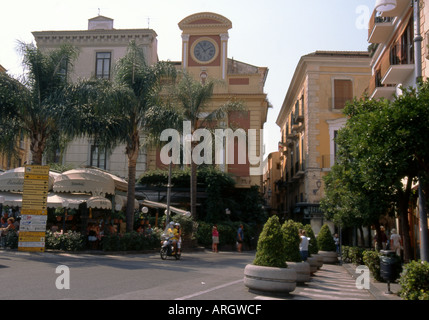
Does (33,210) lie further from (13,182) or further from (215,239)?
(215,239)

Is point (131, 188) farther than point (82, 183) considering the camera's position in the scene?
Yes

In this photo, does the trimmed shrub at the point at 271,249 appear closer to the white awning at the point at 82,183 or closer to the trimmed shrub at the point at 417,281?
the trimmed shrub at the point at 417,281

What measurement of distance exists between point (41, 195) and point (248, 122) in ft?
64.9

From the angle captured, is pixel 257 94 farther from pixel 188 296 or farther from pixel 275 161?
pixel 188 296

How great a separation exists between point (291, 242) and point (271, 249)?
2233mm

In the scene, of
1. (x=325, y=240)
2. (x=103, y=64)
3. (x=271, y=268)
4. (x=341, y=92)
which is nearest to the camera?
(x=271, y=268)

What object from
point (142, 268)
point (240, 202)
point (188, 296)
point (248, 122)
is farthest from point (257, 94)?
point (188, 296)

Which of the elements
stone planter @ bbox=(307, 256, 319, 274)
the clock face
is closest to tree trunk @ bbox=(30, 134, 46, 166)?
stone planter @ bbox=(307, 256, 319, 274)

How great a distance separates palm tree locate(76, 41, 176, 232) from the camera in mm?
21984

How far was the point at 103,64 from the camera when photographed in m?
36.5

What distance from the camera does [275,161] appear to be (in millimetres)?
58344

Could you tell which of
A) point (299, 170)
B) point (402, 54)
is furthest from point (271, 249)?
point (299, 170)

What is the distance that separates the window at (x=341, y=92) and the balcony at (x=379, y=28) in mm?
11627

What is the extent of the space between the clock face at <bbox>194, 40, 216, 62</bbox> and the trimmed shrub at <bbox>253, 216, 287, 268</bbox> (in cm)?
2784
